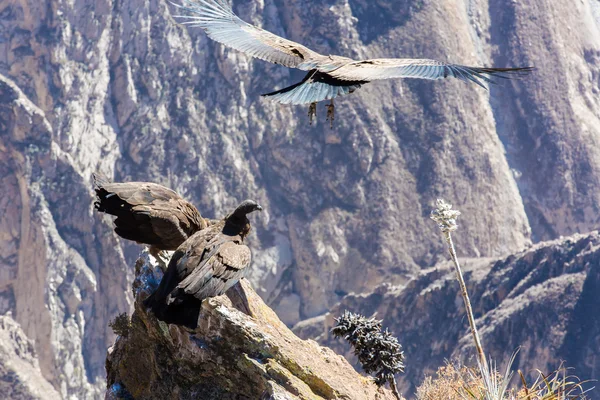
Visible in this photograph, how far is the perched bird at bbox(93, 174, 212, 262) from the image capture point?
13.9 m

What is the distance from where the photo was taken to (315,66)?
14.6m

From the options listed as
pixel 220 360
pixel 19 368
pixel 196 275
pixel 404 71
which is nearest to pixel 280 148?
pixel 19 368

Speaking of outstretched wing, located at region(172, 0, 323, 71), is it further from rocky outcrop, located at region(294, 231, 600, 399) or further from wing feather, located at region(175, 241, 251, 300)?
rocky outcrop, located at region(294, 231, 600, 399)

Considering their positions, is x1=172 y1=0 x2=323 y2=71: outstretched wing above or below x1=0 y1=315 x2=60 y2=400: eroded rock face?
above

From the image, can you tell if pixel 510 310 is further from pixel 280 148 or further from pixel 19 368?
pixel 19 368

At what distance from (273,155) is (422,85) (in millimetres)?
20110

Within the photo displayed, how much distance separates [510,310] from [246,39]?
68.9 m

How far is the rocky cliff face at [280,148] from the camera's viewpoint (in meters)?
97.1

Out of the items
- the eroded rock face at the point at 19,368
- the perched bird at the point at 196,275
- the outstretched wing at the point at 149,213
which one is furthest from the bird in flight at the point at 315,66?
the eroded rock face at the point at 19,368


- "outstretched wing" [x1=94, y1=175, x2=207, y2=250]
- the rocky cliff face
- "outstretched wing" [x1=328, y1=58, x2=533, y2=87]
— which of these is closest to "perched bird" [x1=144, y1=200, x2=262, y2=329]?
"outstretched wing" [x1=94, y1=175, x2=207, y2=250]

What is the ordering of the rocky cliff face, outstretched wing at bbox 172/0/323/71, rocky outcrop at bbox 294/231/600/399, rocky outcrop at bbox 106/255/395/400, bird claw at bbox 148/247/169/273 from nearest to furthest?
rocky outcrop at bbox 106/255/395/400
bird claw at bbox 148/247/169/273
outstretched wing at bbox 172/0/323/71
rocky outcrop at bbox 294/231/600/399
the rocky cliff face

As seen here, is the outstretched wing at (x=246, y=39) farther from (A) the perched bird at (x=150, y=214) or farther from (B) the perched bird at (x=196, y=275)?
(B) the perched bird at (x=196, y=275)

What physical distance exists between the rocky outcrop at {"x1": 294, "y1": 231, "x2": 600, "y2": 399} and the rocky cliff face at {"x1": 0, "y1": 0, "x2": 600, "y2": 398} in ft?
29.6

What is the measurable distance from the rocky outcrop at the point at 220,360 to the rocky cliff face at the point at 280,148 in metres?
83.1
